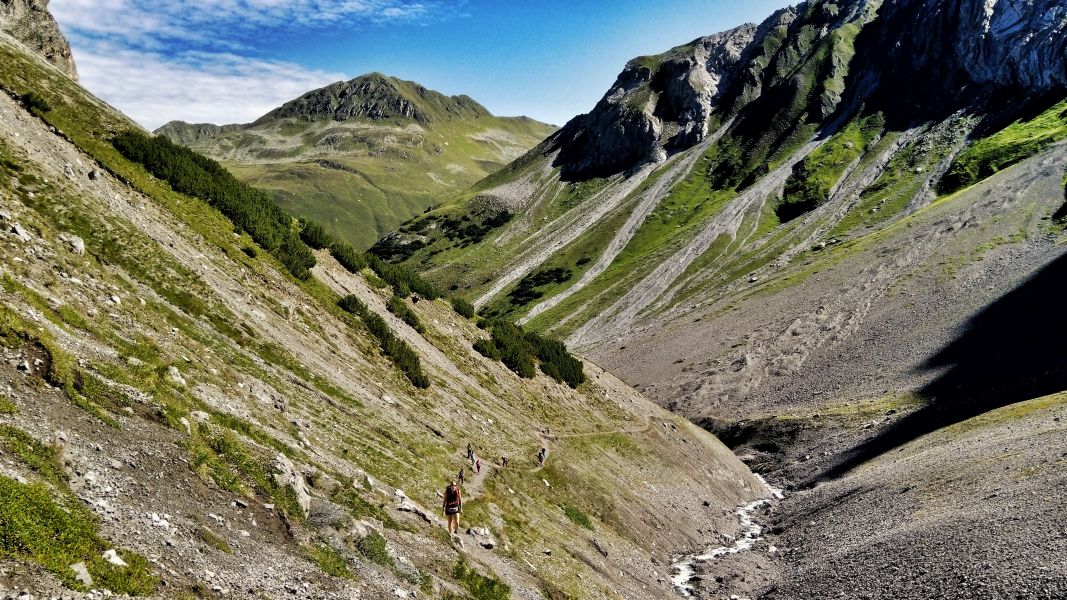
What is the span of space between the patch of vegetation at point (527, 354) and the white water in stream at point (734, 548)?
707 inches

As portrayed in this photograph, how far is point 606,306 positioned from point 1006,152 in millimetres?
102685

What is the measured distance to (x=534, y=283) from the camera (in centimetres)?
19100

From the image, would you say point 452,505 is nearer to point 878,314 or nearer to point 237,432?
point 237,432

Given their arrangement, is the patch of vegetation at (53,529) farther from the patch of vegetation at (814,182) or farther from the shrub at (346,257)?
the patch of vegetation at (814,182)

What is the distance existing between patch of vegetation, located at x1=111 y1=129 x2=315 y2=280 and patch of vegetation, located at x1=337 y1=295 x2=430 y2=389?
11.5ft

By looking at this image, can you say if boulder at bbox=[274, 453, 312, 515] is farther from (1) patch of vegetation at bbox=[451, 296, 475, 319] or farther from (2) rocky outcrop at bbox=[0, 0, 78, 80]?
(2) rocky outcrop at bbox=[0, 0, 78, 80]

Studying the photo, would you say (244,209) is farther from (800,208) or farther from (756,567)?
(800,208)

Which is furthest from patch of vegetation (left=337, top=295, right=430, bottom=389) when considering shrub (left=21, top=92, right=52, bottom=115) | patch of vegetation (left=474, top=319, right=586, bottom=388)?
shrub (left=21, top=92, right=52, bottom=115)

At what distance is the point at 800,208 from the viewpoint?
18288cm

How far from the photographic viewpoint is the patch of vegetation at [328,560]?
55.1 feet

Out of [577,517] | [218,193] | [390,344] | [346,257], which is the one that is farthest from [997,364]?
[218,193]

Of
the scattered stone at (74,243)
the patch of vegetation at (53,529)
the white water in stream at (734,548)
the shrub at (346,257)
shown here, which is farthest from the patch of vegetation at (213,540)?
the shrub at (346,257)

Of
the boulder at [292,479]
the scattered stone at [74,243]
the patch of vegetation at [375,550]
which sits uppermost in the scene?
the scattered stone at [74,243]

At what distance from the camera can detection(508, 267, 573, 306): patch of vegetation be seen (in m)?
182
